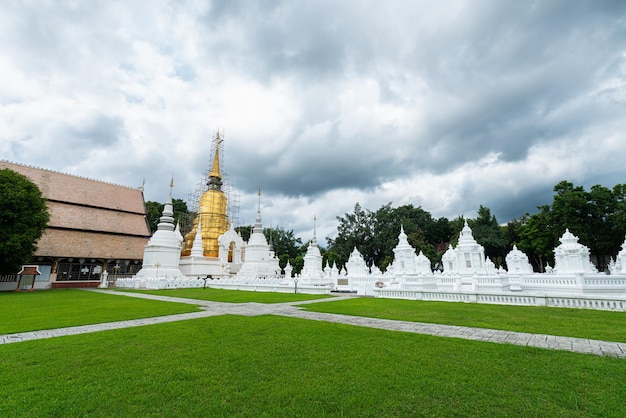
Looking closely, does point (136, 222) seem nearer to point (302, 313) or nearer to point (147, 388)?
point (302, 313)

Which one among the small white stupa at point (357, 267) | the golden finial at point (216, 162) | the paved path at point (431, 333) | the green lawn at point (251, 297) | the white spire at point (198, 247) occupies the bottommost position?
the green lawn at point (251, 297)

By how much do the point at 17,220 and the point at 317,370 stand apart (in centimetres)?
2734

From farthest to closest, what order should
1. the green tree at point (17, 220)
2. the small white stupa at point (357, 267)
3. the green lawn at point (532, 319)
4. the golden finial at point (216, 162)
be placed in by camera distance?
the golden finial at point (216, 162) < the small white stupa at point (357, 267) < the green tree at point (17, 220) < the green lawn at point (532, 319)

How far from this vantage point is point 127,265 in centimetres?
3322

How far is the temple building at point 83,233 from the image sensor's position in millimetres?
27750

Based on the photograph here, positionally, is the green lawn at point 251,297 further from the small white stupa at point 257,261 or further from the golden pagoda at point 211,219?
the golden pagoda at point 211,219

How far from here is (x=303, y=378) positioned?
4035 mm

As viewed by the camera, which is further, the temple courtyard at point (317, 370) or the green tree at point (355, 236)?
the green tree at point (355, 236)

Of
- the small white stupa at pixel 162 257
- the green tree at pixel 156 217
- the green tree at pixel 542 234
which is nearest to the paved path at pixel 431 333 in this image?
the small white stupa at pixel 162 257

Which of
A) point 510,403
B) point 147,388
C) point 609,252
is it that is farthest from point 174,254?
point 609,252

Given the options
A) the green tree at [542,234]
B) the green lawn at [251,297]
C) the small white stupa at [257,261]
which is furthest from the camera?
the green tree at [542,234]

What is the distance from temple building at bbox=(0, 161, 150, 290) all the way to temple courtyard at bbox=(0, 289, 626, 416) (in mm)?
25545

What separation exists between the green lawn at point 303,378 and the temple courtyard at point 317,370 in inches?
0.6

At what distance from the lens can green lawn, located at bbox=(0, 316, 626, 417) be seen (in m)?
3.23
